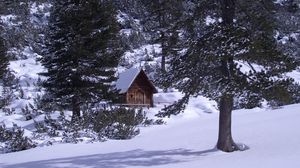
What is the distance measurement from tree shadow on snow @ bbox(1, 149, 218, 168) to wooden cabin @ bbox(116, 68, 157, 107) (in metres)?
19.5

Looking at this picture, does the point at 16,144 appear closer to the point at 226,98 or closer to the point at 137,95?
the point at 226,98

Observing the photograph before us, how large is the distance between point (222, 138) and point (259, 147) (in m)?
1.05

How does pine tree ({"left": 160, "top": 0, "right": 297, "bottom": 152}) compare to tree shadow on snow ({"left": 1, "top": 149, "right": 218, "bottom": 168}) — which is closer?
pine tree ({"left": 160, "top": 0, "right": 297, "bottom": 152})

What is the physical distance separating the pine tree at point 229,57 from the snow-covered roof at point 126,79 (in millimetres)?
20265

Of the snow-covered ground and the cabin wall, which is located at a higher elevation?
the cabin wall

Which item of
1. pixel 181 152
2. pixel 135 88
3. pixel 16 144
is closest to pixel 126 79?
pixel 135 88

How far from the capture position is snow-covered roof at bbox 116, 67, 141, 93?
33.1m

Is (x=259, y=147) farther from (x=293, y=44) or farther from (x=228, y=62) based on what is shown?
(x=293, y=44)

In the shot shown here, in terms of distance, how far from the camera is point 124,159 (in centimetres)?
1255

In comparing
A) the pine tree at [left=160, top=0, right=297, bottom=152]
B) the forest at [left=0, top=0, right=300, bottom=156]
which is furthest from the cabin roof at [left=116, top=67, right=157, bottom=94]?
the pine tree at [left=160, top=0, right=297, bottom=152]

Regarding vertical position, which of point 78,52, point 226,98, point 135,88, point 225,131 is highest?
point 78,52

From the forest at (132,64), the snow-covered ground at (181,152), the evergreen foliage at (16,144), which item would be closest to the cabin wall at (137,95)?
the forest at (132,64)

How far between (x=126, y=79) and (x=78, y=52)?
11995 millimetres

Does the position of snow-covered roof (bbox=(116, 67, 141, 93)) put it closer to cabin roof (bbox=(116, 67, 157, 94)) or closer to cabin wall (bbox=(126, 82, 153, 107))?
cabin roof (bbox=(116, 67, 157, 94))
